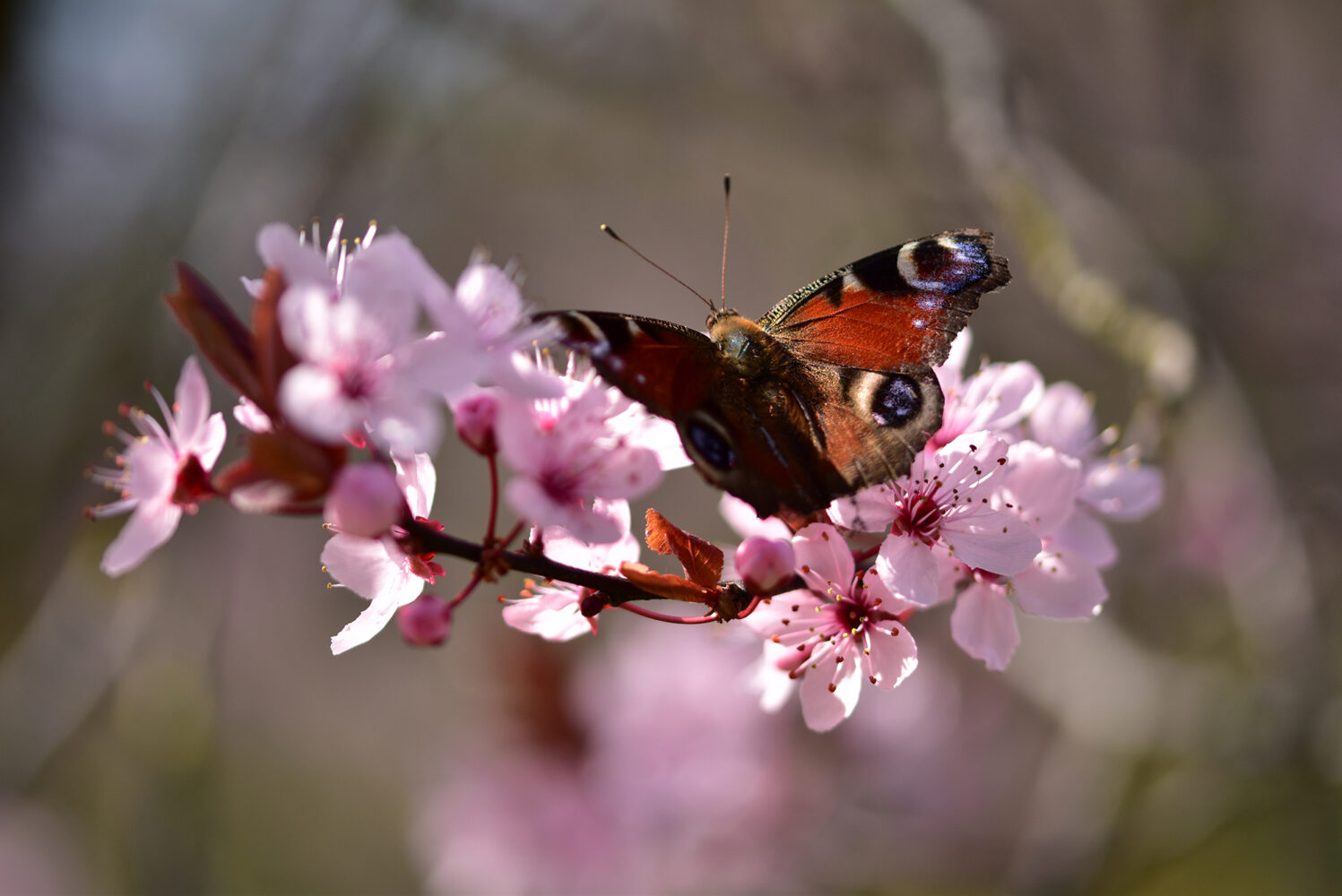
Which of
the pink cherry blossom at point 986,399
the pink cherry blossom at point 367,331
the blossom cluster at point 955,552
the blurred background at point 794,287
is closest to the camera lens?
the pink cherry blossom at point 367,331

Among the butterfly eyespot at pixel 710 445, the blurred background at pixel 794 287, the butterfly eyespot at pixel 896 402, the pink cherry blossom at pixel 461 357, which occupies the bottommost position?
the blurred background at pixel 794 287

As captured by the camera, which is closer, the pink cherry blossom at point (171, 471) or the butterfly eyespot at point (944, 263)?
the pink cherry blossom at point (171, 471)

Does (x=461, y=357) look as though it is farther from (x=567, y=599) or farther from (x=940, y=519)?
(x=940, y=519)

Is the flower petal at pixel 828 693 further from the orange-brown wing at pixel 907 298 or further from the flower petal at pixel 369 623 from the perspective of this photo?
the flower petal at pixel 369 623

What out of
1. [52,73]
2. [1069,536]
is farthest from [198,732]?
[52,73]

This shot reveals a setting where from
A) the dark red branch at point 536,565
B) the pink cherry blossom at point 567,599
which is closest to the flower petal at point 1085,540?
the dark red branch at point 536,565

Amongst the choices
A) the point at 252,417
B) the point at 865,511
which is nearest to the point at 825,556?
the point at 865,511

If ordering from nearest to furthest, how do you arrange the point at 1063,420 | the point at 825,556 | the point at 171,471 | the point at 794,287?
the point at 171,471 < the point at 825,556 < the point at 1063,420 < the point at 794,287

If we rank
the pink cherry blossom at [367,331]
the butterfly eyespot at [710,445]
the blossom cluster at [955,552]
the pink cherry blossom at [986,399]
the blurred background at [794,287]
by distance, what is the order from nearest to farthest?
1. the pink cherry blossom at [367,331]
2. the butterfly eyespot at [710,445]
3. the blossom cluster at [955,552]
4. the pink cherry blossom at [986,399]
5. the blurred background at [794,287]
